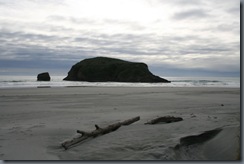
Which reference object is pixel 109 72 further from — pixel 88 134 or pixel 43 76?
pixel 88 134

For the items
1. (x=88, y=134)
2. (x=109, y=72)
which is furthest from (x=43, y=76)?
(x=88, y=134)

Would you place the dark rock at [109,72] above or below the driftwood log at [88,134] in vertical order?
above

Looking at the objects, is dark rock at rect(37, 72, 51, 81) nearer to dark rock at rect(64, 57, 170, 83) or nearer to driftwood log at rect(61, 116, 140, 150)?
dark rock at rect(64, 57, 170, 83)

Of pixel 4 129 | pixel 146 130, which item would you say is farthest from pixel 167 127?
pixel 4 129

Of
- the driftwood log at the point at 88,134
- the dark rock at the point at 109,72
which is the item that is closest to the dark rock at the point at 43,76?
the dark rock at the point at 109,72

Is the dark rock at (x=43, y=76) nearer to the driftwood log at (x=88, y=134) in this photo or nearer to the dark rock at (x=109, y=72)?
the dark rock at (x=109, y=72)

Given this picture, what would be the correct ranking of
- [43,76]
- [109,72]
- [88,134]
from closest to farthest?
[88,134] → [43,76] → [109,72]

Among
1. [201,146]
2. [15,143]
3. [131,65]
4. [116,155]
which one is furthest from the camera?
[131,65]

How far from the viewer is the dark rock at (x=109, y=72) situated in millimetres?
77188

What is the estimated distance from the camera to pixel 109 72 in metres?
89.4

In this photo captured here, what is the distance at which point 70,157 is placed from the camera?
15.3 feet

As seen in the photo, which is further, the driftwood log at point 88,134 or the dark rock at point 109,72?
the dark rock at point 109,72

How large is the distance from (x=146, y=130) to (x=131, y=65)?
79.5 metres

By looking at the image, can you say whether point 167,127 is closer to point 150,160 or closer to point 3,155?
point 150,160
